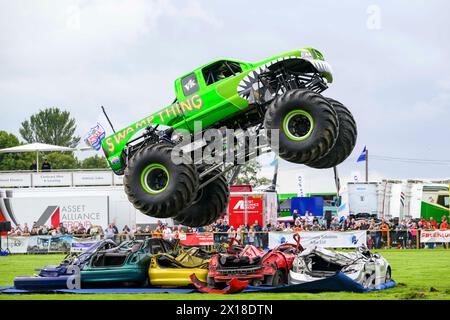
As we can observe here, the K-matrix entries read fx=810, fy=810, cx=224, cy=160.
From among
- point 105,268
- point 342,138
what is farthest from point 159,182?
point 342,138

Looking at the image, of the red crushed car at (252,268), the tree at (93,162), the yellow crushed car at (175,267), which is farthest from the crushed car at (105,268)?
the tree at (93,162)

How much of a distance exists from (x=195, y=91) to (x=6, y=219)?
22593mm

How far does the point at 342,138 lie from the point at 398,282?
423 cm

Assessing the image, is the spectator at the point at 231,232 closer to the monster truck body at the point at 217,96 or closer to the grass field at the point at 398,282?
the grass field at the point at 398,282

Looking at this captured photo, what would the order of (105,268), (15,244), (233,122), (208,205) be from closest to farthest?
(233,122) < (105,268) < (208,205) < (15,244)

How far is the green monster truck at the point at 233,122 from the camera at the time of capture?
51.2ft

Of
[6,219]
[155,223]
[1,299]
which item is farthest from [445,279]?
[6,219]

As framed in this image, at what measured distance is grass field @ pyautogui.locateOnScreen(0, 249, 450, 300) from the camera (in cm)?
1563

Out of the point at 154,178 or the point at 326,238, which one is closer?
the point at 154,178

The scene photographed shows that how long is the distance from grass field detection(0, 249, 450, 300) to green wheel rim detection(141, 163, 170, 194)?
2291mm

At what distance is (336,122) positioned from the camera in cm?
1550

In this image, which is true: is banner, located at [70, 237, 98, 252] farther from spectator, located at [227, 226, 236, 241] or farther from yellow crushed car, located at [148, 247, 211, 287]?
yellow crushed car, located at [148, 247, 211, 287]

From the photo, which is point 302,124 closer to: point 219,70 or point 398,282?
point 219,70

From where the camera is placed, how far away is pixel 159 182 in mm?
17422
